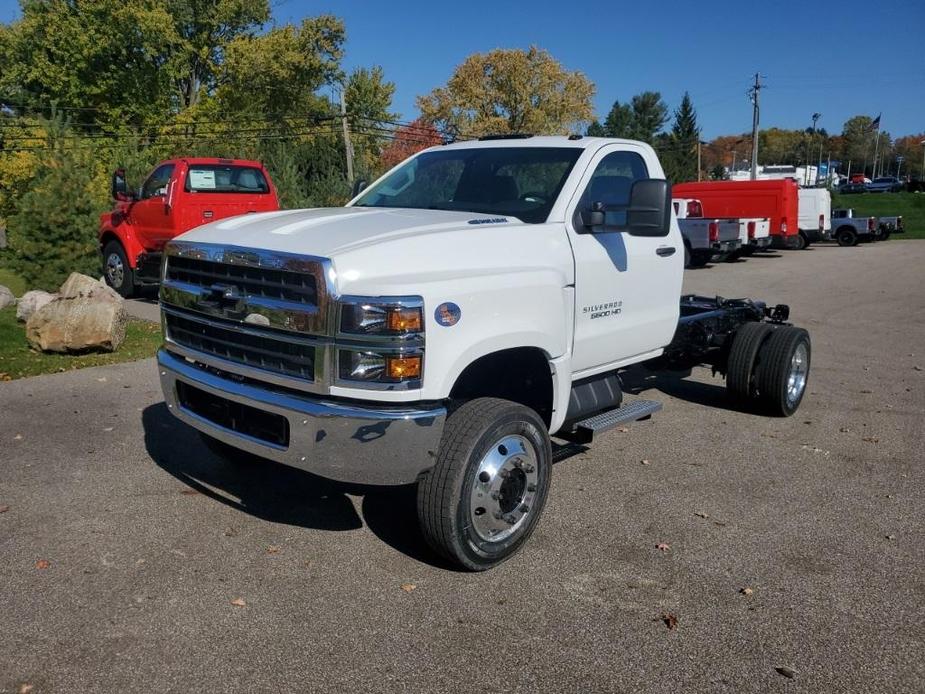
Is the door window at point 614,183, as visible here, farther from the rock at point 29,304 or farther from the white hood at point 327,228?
the rock at point 29,304

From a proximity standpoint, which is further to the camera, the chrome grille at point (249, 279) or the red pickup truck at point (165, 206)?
the red pickup truck at point (165, 206)

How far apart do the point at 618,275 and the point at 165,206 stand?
32.6ft

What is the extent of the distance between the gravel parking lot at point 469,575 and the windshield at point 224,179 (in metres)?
7.34

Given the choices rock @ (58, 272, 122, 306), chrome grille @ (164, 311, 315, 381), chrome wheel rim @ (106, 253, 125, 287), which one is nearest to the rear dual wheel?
chrome grille @ (164, 311, 315, 381)

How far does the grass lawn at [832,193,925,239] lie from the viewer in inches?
1832

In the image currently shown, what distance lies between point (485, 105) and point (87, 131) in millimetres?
27001

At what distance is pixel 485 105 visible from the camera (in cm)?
5959

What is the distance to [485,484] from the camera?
3885mm

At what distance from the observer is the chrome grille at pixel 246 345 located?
12.0ft

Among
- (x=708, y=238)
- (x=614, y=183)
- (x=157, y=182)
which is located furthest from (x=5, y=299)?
(x=708, y=238)

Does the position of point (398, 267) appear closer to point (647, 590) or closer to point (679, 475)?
point (647, 590)

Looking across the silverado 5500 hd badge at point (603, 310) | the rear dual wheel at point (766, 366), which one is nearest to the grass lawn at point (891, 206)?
the rear dual wheel at point (766, 366)

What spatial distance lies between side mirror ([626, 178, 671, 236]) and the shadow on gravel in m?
2.12

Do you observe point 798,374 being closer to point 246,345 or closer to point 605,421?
point 605,421
